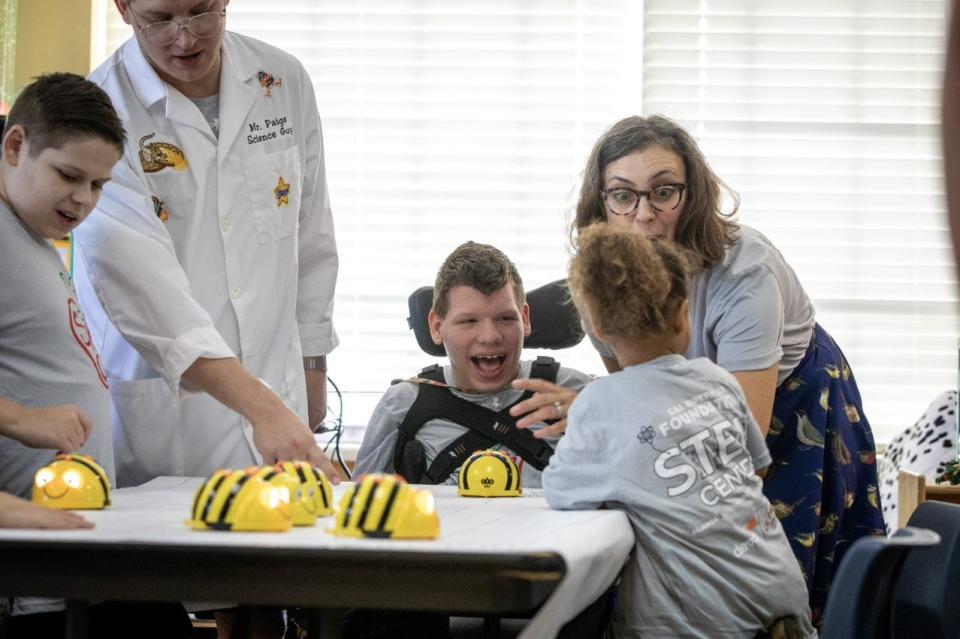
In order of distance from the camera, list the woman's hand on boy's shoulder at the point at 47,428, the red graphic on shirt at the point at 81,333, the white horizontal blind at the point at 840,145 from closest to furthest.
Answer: the woman's hand on boy's shoulder at the point at 47,428
the red graphic on shirt at the point at 81,333
the white horizontal blind at the point at 840,145

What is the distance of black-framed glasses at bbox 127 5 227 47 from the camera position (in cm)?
210

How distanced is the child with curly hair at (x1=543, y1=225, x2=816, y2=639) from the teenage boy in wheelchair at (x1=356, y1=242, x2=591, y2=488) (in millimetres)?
714

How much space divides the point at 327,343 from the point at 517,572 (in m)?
1.54

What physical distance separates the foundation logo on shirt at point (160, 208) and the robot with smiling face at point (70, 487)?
793 millimetres

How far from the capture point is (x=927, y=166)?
4.38m

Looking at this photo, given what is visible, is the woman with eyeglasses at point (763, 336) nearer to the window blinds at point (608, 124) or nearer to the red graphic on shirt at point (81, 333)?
the red graphic on shirt at point (81, 333)

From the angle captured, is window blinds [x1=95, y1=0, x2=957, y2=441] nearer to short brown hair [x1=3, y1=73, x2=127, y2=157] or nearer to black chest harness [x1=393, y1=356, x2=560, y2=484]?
black chest harness [x1=393, y1=356, x2=560, y2=484]

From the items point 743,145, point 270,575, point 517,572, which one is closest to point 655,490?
point 517,572

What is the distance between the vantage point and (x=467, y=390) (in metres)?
2.50

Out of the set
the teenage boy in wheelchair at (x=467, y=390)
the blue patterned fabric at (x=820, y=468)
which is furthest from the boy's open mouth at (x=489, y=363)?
the blue patterned fabric at (x=820, y=468)

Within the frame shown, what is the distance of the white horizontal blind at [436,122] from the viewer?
4406mm

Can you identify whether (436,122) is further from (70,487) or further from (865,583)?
(865,583)

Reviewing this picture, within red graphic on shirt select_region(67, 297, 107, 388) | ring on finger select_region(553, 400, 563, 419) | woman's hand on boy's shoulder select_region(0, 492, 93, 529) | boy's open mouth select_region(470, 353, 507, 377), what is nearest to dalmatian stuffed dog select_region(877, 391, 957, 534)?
boy's open mouth select_region(470, 353, 507, 377)

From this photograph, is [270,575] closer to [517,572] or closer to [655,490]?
[517,572]
